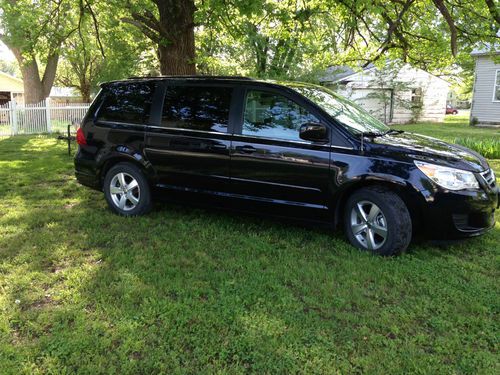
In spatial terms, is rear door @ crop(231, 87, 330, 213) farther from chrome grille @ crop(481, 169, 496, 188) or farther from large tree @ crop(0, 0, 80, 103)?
large tree @ crop(0, 0, 80, 103)

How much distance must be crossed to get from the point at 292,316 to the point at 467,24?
37.4ft

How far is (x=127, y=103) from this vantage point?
5.78 m

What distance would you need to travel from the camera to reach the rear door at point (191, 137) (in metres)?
5.07

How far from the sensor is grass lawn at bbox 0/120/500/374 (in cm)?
276

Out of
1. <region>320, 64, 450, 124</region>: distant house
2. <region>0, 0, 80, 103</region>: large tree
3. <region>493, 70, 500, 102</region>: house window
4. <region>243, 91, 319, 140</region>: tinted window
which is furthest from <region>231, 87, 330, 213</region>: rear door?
<region>493, 70, 500, 102</region>: house window

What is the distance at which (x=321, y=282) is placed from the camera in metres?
3.82

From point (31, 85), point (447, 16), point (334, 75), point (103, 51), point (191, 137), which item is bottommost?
point (191, 137)

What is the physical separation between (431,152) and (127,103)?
3824 mm

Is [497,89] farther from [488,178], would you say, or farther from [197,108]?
[197,108]

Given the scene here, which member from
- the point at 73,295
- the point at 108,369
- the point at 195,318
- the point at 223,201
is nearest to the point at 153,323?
the point at 195,318

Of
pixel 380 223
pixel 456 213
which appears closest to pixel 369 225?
pixel 380 223

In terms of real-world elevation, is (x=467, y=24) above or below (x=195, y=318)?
above

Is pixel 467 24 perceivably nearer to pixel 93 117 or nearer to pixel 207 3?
pixel 207 3

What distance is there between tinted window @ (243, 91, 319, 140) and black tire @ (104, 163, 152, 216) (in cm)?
164
